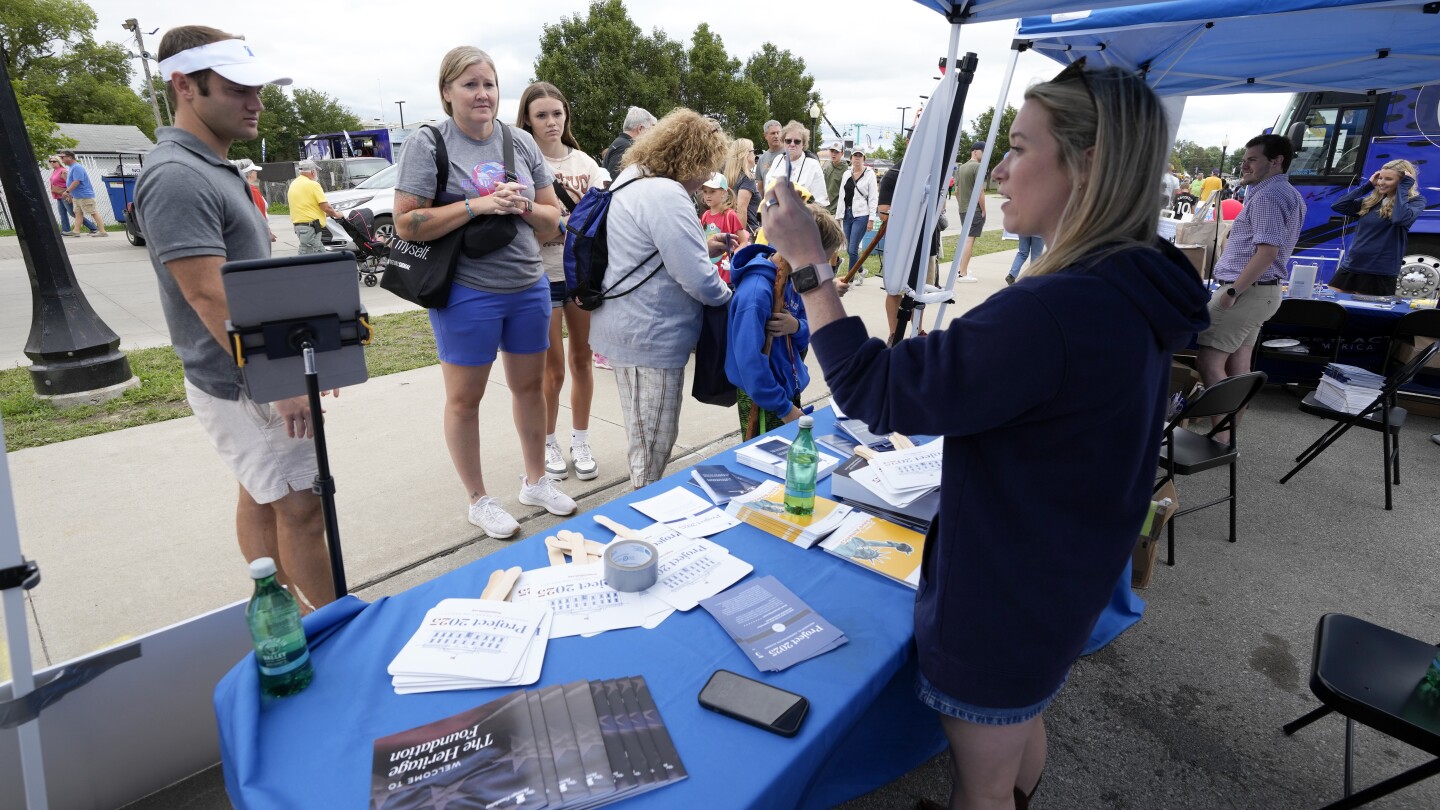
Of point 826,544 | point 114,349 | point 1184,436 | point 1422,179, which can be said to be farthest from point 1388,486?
point 114,349

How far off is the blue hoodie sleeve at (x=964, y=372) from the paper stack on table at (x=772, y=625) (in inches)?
17.8

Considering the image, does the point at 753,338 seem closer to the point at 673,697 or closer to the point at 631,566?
the point at 631,566

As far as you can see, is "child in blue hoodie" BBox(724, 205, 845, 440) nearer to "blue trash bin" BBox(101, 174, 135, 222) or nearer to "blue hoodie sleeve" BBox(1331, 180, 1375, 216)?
"blue hoodie sleeve" BBox(1331, 180, 1375, 216)

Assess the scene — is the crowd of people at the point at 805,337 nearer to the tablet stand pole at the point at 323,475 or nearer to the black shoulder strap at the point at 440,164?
the black shoulder strap at the point at 440,164

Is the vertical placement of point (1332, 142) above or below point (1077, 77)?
above

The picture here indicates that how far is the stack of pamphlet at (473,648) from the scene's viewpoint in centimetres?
120

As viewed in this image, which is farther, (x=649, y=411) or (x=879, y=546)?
(x=649, y=411)

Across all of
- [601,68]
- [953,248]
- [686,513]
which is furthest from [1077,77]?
[601,68]

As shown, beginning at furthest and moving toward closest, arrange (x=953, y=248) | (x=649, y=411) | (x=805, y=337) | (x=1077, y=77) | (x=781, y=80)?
(x=781, y=80)
(x=953, y=248)
(x=805, y=337)
(x=649, y=411)
(x=1077, y=77)

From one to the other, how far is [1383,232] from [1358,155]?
2326 millimetres

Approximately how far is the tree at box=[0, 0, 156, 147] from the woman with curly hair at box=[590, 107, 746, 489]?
116 ft

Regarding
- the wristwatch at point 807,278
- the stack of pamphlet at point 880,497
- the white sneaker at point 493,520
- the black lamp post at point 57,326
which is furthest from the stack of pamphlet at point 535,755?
the black lamp post at point 57,326

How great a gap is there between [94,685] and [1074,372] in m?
2.15

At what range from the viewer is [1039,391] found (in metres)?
0.98
